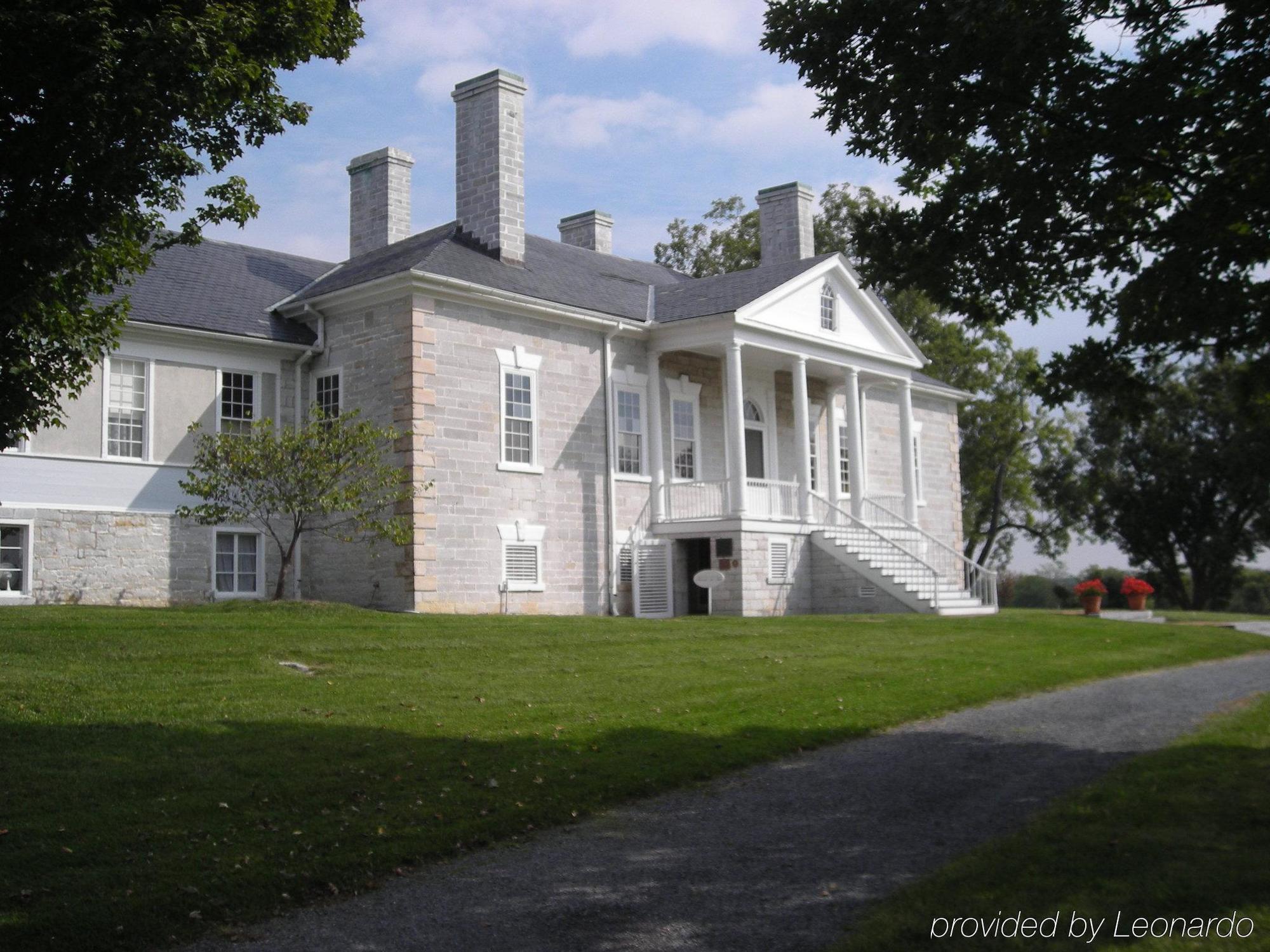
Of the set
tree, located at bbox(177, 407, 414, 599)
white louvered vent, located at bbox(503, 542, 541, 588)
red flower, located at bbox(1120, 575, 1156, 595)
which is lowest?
red flower, located at bbox(1120, 575, 1156, 595)

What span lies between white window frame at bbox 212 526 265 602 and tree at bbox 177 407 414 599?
57 cm

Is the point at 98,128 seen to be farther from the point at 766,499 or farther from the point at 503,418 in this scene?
the point at 766,499

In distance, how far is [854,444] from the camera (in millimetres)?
27188

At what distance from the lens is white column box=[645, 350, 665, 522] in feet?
79.8

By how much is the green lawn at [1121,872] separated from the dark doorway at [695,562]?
53.0 ft

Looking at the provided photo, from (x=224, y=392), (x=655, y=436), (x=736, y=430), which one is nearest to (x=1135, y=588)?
(x=736, y=430)

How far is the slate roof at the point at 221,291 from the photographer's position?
2025 cm

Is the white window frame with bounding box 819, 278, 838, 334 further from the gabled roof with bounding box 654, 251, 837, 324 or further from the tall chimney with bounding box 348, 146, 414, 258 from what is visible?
the tall chimney with bounding box 348, 146, 414, 258

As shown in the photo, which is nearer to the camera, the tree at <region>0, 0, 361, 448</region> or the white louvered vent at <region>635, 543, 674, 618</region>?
the tree at <region>0, 0, 361, 448</region>

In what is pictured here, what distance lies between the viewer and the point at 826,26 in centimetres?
962

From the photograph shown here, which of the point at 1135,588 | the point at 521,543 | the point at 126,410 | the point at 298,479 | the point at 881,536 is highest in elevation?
the point at 126,410

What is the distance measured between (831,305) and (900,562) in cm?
577

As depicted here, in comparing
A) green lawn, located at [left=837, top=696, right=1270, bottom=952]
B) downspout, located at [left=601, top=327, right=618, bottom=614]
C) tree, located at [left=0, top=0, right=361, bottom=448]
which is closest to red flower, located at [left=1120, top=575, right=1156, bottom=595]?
downspout, located at [left=601, top=327, right=618, bottom=614]

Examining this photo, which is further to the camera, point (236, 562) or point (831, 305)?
point (831, 305)
